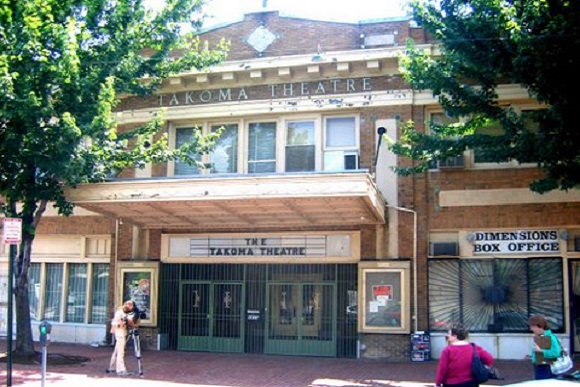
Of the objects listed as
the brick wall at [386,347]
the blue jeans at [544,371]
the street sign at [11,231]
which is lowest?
the brick wall at [386,347]

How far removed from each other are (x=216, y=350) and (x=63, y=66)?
29.0 ft

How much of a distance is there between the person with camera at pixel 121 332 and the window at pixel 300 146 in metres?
6.51

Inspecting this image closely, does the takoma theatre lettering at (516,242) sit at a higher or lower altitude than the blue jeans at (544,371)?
higher

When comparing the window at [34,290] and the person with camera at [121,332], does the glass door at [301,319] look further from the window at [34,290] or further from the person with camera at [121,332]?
the window at [34,290]

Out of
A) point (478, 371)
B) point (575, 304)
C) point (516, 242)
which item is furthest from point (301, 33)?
point (478, 371)

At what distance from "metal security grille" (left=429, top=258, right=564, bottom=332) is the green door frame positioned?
5221mm

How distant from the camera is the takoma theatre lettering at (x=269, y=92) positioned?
18844mm

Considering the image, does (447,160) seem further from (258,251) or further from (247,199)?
(247,199)

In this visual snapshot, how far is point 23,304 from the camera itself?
648 inches


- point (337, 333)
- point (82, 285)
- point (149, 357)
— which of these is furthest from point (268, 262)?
point (82, 285)

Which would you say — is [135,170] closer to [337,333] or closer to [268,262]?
[268,262]

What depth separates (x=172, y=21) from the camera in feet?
55.2

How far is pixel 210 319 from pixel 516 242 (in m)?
8.40

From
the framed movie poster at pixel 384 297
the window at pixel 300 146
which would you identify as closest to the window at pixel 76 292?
the window at pixel 300 146
